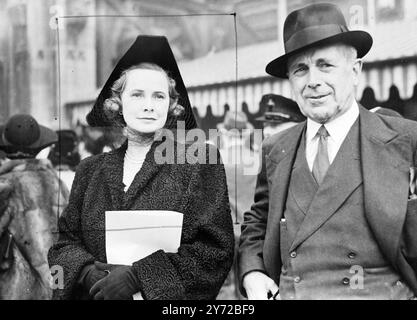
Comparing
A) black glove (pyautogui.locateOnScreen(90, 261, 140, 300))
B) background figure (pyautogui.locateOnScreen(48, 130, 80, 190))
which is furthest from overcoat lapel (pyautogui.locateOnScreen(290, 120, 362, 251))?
background figure (pyautogui.locateOnScreen(48, 130, 80, 190))

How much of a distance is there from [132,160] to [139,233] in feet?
1.10

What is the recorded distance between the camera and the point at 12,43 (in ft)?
9.17

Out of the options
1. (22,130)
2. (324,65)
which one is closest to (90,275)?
(22,130)

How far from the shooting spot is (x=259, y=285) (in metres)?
2.26

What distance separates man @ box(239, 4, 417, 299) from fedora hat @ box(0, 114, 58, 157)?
1.15m

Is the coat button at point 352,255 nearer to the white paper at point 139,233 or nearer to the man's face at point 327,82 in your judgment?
the man's face at point 327,82

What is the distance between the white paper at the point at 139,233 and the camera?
92.8 inches

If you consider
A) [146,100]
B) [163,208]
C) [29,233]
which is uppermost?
[146,100]

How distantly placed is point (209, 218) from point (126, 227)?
38cm

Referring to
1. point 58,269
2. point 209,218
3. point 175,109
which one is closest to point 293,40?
point 175,109

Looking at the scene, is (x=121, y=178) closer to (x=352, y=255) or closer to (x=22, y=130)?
(x=22, y=130)

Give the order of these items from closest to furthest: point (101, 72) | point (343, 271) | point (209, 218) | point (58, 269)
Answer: point (343, 271) < point (209, 218) < point (58, 269) < point (101, 72)
